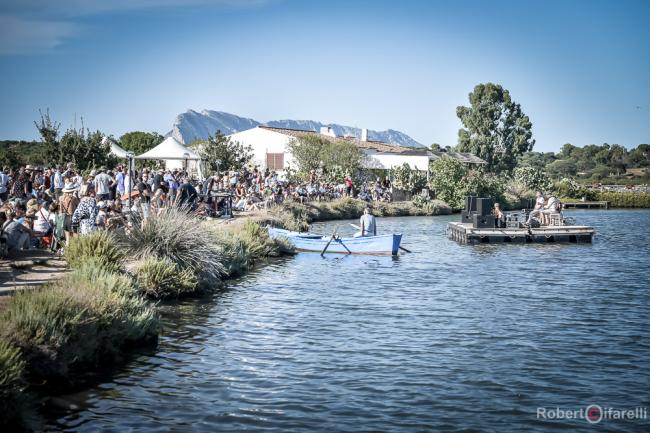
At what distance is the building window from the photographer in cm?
6719

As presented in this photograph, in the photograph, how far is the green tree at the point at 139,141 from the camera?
277 feet

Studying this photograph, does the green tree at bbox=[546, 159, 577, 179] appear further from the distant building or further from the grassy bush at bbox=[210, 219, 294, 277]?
the grassy bush at bbox=[210, 219, 294, 277]

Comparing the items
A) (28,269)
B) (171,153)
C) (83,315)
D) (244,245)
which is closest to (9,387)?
(83,315)

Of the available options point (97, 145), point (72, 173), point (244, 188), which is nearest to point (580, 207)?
point (244, 188)

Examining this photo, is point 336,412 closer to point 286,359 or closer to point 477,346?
point 286,359

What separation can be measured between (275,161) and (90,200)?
160ft

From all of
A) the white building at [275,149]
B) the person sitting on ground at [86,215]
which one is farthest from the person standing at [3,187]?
the white building at [275,149]

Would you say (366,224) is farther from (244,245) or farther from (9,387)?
(9,387)

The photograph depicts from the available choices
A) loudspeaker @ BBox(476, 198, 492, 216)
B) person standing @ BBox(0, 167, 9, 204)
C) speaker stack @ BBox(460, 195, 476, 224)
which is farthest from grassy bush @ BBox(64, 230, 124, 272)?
speaker stack @ BBox(460, 195, 476, 224)

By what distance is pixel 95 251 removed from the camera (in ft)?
Result: 53.8

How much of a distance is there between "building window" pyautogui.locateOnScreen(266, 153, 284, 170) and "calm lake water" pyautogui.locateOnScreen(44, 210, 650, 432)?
43698 millimetres

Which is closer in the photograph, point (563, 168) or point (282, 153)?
point (282, 153)

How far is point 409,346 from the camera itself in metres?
Result: 14.3

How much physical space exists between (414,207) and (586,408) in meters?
51.4
